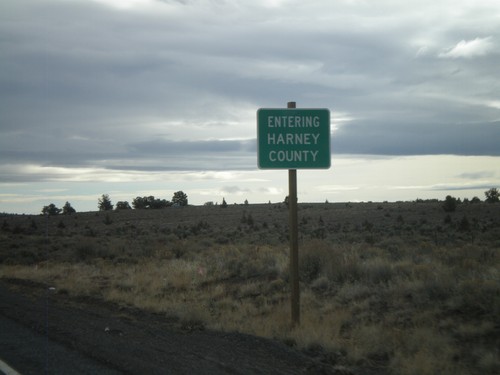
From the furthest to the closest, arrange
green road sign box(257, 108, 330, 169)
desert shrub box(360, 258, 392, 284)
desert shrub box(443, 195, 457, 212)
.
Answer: desert shrub box(443, 195, 457, 212)
desert shrub box(360, 258, 392, 284)
green road sign box(257, 108, 330, 169)

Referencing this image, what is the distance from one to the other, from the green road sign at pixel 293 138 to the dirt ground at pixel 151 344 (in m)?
3.59

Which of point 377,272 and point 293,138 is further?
point 377,272

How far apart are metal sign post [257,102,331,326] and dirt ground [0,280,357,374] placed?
7.13 ft

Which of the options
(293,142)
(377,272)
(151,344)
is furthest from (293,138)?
(377,272)

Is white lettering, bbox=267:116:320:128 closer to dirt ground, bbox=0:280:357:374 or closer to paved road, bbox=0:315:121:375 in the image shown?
dirt ground, bbox=0:280:357:374

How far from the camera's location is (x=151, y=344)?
9.20 m

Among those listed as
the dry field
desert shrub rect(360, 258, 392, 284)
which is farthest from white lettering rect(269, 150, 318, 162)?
desert shrub rect(360, 258, 392, 284)

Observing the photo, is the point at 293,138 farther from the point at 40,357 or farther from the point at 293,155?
the point at 40,357

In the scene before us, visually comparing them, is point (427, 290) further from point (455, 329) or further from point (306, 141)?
point (306, 141)

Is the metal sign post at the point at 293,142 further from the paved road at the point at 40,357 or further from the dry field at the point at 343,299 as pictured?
the paved road at the point at 40,357

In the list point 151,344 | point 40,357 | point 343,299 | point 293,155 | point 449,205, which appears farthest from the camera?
point 449,205

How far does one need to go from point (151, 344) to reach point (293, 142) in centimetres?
481

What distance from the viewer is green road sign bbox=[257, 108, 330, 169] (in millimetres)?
10539

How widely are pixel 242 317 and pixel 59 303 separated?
18.3ft
